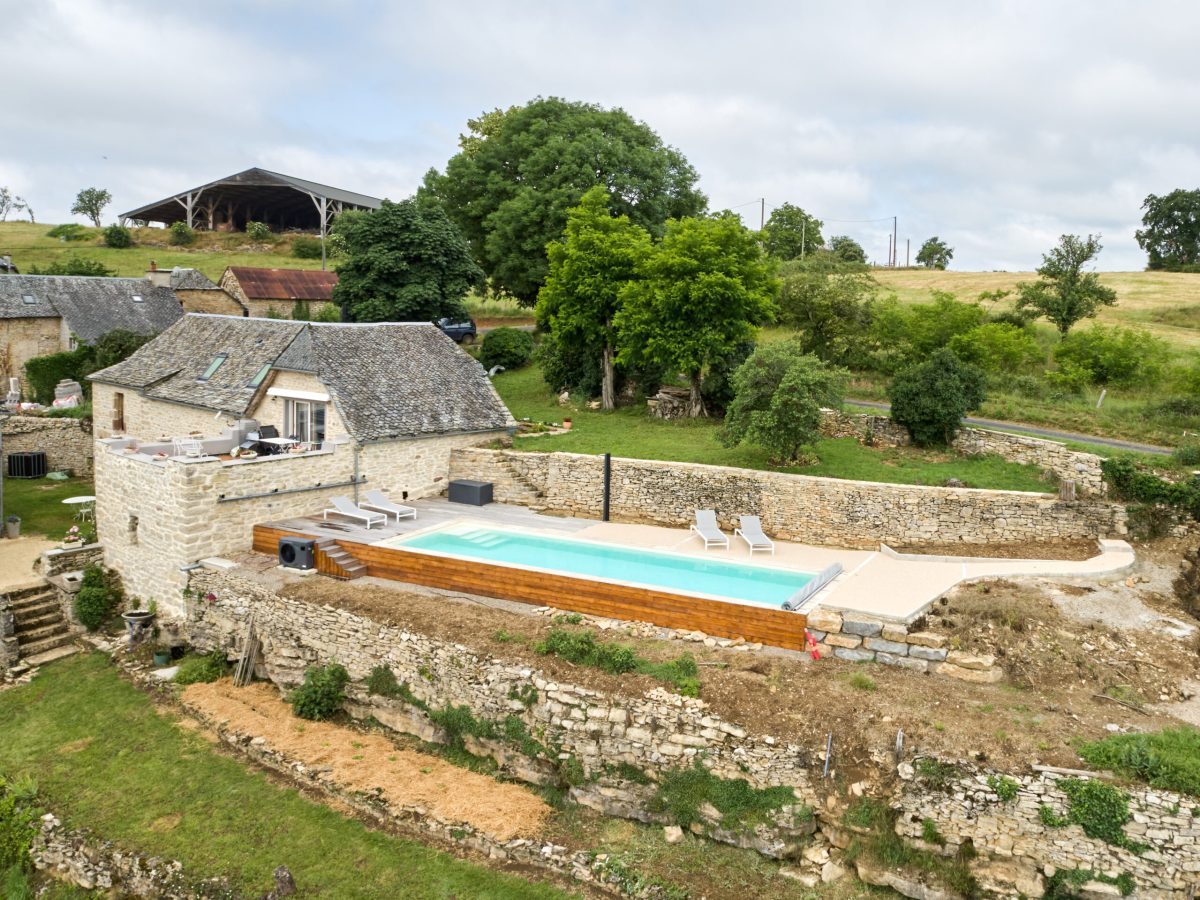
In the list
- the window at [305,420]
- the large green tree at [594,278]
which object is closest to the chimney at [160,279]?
the large green tree at [594,278]

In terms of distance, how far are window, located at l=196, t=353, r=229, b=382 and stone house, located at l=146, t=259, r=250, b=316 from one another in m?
17.8

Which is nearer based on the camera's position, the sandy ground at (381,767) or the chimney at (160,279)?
the sandy ground at (381,767)

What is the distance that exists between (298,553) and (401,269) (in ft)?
56.6

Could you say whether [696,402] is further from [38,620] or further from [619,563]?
[38,620]

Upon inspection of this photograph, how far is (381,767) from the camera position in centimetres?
1354

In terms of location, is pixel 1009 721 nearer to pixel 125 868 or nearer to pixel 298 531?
pixel 125 868

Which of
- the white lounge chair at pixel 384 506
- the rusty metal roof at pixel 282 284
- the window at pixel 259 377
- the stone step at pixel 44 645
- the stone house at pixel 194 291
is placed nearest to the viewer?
the stone step at pixel 44 645

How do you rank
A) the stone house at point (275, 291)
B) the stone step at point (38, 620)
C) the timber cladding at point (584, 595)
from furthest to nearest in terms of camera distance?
the stone house at point (275, 291), the stone step at point (38, 620), the timber cladding at point (584, 595)

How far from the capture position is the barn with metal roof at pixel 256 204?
217ft

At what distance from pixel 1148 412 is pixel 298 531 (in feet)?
71.7

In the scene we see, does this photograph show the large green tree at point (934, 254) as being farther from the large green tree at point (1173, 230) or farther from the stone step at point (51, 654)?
the stone step at point (51, 654)

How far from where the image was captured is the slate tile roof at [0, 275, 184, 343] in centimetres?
3569

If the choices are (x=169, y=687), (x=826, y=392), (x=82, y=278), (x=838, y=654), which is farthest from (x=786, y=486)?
(x=82, y=278)

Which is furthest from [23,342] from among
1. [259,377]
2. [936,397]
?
[936,397]
